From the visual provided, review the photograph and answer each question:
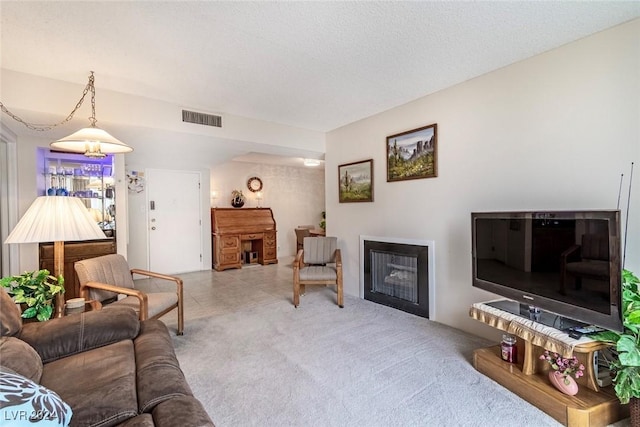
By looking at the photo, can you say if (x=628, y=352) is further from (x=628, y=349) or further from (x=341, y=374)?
(x=341, y=374)

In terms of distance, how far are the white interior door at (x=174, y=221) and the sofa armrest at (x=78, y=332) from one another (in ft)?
14.0

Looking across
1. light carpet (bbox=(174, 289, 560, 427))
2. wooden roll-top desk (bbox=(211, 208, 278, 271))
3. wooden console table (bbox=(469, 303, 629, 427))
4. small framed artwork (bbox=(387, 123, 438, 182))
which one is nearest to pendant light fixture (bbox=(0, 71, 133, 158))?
light carpet (bbox=(174, 289, 560, 427))

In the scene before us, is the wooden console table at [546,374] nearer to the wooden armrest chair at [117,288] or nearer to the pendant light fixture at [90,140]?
the wooden armrest chair at [117,288]

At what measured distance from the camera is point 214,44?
2186 mm

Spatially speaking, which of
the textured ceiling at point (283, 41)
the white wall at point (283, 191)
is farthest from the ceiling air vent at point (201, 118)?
the white wall at point (283, 191)

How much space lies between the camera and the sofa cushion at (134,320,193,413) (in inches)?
Result: 48.8

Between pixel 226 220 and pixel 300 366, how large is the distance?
15.3ft

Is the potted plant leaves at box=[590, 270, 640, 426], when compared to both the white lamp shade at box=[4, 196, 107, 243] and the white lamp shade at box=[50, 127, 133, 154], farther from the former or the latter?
the white lamp shade at box=[50, 127, 133, 154]

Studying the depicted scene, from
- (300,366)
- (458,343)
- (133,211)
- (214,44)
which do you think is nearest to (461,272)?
(458,343)

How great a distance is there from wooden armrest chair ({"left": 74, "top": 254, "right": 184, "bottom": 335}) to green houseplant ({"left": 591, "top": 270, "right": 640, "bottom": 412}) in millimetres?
3236

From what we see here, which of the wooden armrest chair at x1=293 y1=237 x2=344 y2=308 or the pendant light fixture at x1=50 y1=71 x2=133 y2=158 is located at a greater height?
the pendant light fixture at x1=50 y1=71 x2=133 y2=158

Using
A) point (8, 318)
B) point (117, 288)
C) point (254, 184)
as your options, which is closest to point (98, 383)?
point (8, 318)

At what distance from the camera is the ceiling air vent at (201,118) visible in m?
3.44

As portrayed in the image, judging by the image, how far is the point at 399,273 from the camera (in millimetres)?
3633
